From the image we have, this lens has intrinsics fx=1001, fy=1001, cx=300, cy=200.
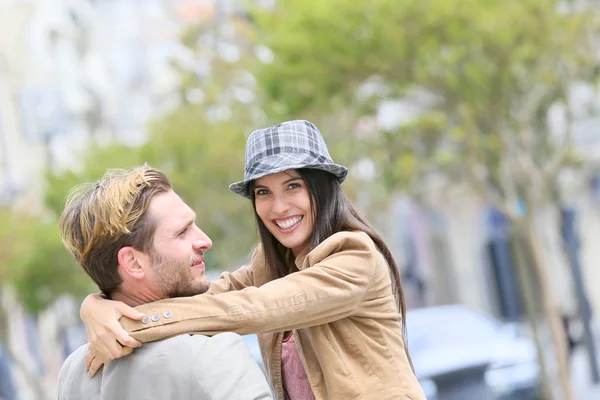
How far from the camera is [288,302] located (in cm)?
264

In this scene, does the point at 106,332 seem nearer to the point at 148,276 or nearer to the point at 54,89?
the point at 148,276

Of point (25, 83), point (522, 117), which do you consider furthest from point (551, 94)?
point (25, 83)

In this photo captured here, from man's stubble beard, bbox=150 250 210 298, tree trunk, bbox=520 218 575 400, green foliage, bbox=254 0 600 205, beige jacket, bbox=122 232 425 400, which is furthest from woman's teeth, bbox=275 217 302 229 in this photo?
tree trunk, bbox=520 218 575 400

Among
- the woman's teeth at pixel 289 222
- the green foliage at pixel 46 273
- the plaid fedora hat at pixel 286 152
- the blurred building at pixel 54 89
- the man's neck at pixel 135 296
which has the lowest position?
the man's neck at pixel 135 296

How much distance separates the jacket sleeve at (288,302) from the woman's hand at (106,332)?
0.08ft

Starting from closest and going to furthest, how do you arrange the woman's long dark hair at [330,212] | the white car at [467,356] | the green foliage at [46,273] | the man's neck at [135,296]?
the man's neck at [135,296] < the woman's long dark hair at [330,212] < the white car at [467,356] < the green foliage at [46,273]

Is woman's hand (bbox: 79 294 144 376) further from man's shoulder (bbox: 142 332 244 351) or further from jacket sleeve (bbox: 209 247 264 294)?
jacket sleeve (bbox: 209 247 264 294)

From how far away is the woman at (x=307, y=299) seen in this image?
2564mm

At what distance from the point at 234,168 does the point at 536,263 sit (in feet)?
34.5

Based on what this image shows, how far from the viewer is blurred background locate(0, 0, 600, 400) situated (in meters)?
12.3

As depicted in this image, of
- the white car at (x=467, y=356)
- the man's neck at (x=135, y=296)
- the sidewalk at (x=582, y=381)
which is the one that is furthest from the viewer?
the sidewalk at (x=582, y=381)

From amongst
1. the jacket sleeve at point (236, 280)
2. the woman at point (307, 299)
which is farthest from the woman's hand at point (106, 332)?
the jacket sleeve at point (236, 280)

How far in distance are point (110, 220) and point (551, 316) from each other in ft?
35.2

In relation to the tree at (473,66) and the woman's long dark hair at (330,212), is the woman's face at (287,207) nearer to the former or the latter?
the woman's long dark hair at (330,212)
